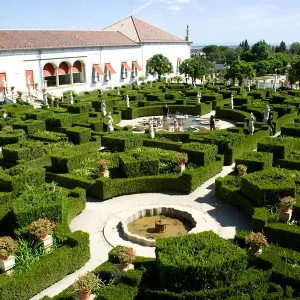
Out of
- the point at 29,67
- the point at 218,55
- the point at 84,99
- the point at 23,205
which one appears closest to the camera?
the point at 23,205

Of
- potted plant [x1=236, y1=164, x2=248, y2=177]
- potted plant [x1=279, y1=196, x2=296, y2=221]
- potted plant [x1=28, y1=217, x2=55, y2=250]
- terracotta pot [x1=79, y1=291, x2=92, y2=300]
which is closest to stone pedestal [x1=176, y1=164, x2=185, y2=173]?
potted plant [x1=236, y1=164, x2=248, y2=177]

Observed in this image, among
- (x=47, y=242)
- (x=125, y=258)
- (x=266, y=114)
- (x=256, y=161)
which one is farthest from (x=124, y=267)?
(x=266, y=114)

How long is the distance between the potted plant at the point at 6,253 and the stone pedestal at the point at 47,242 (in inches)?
44.5

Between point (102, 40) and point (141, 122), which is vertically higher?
point (102, 40)

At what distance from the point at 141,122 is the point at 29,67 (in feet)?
67.1

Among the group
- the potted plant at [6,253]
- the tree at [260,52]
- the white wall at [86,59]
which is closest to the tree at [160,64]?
the white wall at [86,59]

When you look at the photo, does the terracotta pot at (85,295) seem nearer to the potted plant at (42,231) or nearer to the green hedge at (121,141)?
the potted plant at (42,231)

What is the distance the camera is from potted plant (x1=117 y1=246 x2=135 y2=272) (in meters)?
10.5

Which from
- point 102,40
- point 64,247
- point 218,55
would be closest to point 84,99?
point 102,40

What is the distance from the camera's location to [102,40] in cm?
5794

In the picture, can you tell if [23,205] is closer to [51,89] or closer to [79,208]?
[79,208]

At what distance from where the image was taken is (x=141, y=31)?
6656 centimetres

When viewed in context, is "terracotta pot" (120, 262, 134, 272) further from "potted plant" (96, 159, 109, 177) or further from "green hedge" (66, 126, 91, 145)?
"green hedge" (66, 126, 91, 145)

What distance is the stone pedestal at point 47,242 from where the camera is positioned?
12.2m
